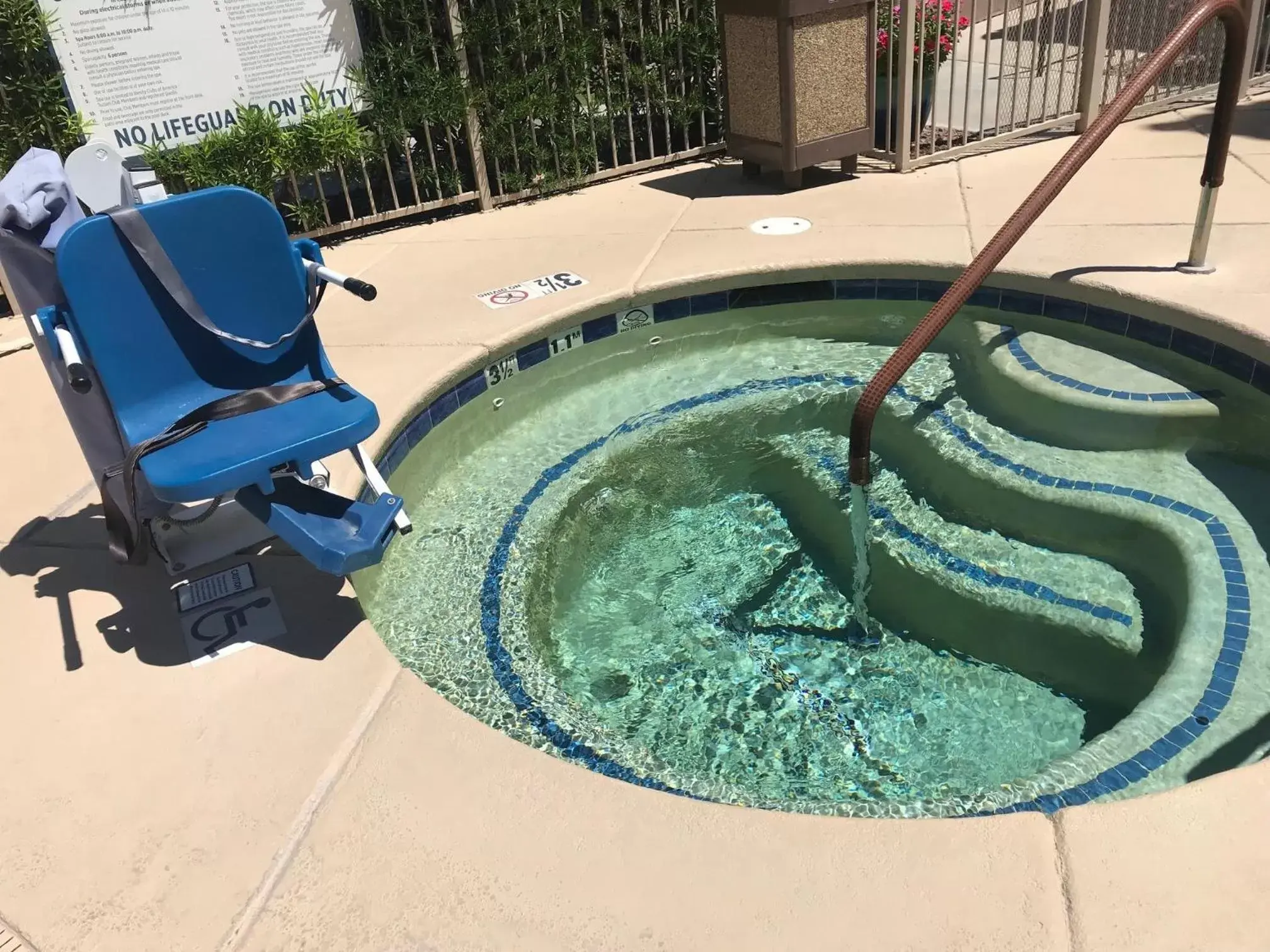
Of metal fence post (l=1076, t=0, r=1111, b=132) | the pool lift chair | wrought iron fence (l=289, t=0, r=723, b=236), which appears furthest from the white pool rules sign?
metal fence post (l=1076, t=0, r=1111, b=132)

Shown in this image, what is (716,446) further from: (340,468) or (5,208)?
(5,208)

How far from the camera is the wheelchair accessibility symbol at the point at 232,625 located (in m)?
2.46

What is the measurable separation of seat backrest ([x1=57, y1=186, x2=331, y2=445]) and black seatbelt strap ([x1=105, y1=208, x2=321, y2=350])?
1.0 inches

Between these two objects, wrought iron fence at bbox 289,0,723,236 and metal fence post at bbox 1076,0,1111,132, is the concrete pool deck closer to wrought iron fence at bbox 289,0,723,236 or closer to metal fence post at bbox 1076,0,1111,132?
wrought iron fence at bbox 289,0,723,236

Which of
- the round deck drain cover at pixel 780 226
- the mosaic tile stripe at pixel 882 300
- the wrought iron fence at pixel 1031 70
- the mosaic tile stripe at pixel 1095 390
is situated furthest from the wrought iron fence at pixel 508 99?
the mosaic tile stripe at pixel 1095 390

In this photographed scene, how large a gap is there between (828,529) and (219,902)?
2.27 metres

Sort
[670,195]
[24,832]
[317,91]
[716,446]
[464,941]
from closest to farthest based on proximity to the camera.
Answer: [464,941] → [24,832] → [716,446] → [317,91] → [670,195]

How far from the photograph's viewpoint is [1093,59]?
5.80 meters

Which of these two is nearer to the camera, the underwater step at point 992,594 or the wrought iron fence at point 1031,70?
the underwater step at point 992,594

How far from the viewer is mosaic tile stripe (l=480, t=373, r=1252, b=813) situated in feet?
7.39

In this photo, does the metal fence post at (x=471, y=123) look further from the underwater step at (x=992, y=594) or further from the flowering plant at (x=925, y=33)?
the underwater step at (x=992, y=594)

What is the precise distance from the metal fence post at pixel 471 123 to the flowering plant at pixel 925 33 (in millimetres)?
2372

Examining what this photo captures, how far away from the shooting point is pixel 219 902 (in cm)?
183

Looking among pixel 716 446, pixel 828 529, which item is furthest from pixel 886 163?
pixel 828 529
